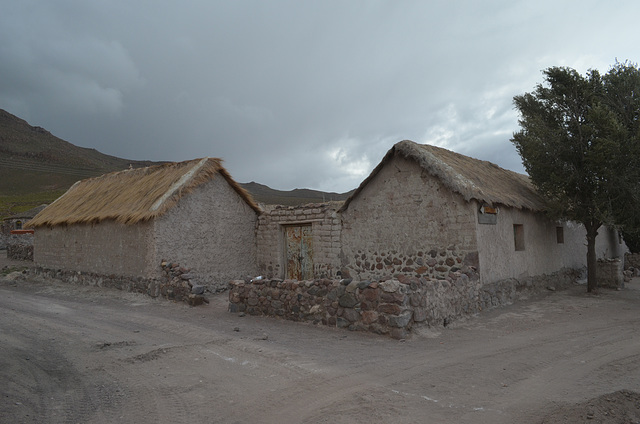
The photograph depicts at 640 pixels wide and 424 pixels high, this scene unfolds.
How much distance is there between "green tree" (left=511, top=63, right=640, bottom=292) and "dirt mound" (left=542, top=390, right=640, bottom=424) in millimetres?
8754

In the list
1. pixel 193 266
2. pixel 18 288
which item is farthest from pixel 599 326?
pixel 18 288

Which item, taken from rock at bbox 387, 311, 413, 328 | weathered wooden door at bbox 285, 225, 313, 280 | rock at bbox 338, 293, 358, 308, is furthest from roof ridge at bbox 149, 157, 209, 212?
rock at bbox 387, 311, 413, 328

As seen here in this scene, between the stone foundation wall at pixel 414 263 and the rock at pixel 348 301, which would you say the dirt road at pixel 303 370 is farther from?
the stone foundation wall at pixel 414 263

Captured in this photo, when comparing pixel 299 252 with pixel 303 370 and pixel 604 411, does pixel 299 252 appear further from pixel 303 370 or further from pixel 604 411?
pixel 604 411

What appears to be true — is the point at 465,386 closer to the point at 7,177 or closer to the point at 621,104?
the point at 621,104

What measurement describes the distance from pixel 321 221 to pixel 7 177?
86673 millimetres

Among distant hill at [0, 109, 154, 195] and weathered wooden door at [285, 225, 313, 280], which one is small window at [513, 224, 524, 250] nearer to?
weathered wooden door at [285, 225, 313, 280]

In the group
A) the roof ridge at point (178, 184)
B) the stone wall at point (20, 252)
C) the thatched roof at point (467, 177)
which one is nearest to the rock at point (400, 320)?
the thatched roof at point (467, 177)

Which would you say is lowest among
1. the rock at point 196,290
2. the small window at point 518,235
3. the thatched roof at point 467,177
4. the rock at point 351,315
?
the rock at point 351,315

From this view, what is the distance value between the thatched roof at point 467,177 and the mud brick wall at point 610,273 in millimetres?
2877

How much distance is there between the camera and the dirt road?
164 inches

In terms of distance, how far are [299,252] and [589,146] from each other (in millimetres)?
9026

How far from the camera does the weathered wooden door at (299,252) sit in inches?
529

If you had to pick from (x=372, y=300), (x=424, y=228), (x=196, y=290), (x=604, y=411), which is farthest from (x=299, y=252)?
(x=604, y=411)
